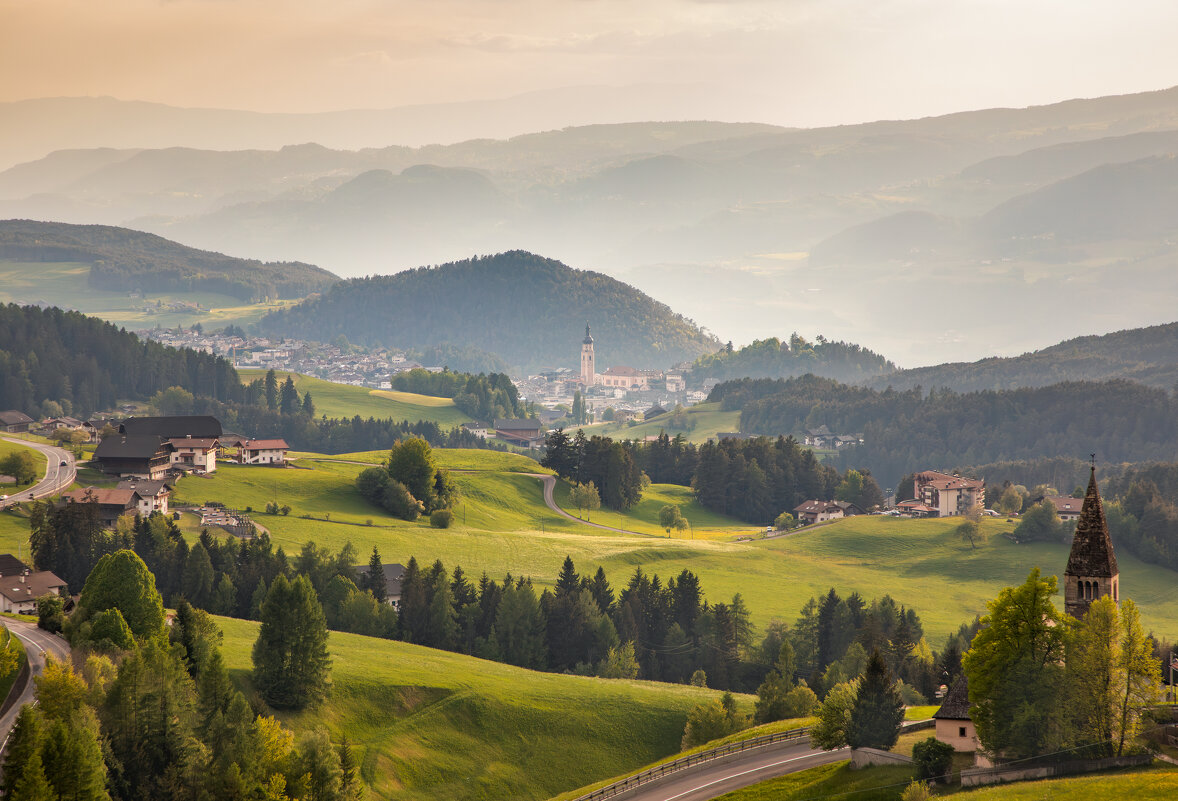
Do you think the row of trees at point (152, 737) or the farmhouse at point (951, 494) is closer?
the row of trees at point (152, 737)

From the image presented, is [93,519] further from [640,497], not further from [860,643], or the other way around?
[640,497]

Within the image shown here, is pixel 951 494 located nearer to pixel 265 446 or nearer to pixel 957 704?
pixel 265 446

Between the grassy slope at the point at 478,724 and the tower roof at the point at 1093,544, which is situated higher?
the tower roof at the point at 1093,544

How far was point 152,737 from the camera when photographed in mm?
53500

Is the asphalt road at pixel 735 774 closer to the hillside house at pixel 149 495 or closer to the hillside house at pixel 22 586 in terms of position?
the hillside house at pixel 22 586

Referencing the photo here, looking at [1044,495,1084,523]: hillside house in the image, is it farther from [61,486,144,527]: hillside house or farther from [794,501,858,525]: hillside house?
[61,486,144,527]: hillside house

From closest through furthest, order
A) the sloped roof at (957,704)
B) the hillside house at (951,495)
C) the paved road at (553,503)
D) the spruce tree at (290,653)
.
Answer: the sloped roof at (957,704), the spruce tree at (290,653), the paved road at (553,503), the hillside house at (951,495)

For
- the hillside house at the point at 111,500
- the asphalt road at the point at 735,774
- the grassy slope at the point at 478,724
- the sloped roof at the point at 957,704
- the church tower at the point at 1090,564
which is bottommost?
the grassy slope at the point at 478,724

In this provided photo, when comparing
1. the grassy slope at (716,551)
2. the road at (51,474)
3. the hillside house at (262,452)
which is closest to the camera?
the road at (51,474)

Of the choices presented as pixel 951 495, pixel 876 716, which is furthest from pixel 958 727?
pixel 951 495

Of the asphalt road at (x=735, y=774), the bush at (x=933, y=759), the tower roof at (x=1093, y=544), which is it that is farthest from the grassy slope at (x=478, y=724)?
the tower roof at (x=1093, y=544)

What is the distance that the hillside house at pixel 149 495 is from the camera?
109875mm

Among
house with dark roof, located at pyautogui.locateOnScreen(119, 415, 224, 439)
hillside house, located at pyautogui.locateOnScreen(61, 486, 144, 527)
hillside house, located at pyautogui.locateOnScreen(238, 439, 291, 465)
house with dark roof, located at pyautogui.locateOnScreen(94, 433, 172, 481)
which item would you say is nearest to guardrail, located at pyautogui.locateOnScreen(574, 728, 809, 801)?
hillside house, located at pyautogui.locateOnScreen(61, 486, 144, 527)

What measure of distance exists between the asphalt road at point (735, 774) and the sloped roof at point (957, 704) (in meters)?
5.80
